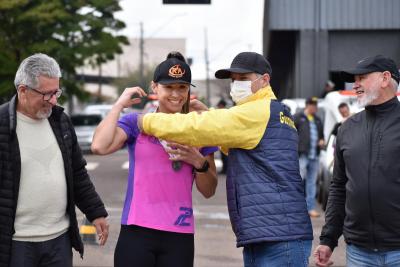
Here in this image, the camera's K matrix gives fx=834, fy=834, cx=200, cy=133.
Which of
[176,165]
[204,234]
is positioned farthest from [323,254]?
[204,234]

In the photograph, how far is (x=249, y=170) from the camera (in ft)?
14.3

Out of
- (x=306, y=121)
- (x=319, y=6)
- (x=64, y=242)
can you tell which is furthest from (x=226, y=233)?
(x=319, y=6)

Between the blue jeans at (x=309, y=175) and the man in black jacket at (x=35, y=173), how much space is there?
28.7 feet

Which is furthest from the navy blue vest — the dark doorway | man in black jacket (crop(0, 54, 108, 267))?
the dark doorway

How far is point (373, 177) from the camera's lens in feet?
14.7

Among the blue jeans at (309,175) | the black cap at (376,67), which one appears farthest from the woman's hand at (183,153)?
the blue jeans at (309,175)

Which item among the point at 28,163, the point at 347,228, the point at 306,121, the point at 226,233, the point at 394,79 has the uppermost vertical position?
the point at 394,79

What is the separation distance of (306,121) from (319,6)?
53.4ft

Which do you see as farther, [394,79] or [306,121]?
[306,121]

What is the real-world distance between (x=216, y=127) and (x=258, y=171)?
0.32 metres

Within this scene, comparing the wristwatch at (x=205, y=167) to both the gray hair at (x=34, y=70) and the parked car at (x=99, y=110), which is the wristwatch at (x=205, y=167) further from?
the parked car at (x=99, y=110)

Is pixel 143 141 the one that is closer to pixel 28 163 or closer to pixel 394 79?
pixel 28 163

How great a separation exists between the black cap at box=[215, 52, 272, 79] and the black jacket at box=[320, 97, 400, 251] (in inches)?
24.4

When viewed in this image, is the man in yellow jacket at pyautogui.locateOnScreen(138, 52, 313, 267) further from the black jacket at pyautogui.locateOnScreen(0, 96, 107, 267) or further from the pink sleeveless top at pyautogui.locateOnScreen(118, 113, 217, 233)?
the black jacket at pyautogui.locateOnScreen(0, 96, 107, 267)
